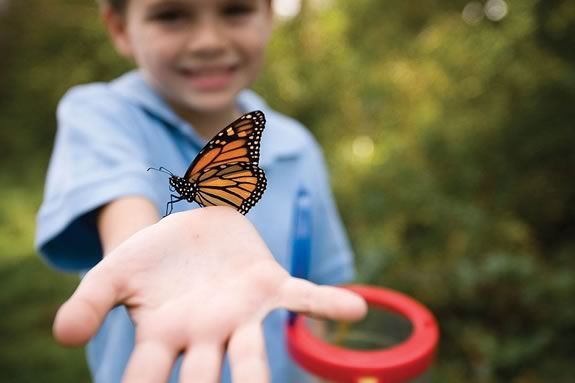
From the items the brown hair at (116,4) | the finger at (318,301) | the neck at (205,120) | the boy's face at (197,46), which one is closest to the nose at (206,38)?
the boy's face at (197,46)

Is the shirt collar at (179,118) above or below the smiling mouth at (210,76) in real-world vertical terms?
below

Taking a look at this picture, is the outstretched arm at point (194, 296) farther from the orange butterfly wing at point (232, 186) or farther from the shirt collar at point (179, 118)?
the shirt collar at point (179, 118)

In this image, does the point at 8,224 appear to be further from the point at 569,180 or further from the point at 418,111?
the point at 569,180

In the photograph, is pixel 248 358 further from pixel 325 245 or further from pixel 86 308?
pixel 325 245

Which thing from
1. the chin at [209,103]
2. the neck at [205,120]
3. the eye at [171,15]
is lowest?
the neck at [205,120]

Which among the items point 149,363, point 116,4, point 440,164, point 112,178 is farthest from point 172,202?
point 440,164

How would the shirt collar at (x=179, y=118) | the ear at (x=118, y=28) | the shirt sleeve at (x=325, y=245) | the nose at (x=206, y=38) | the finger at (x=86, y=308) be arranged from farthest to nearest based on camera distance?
the shirt sleeve at (x=325, y=245) < the ear at (x=118, y=28) < the shirt collar at (x=179, y=118) < the nose at (x=206, y=38) < the finger at (x=86, y=308)

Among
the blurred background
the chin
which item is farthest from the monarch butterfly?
the blurred background

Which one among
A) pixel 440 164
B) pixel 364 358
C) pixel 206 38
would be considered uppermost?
pixel 206 38
